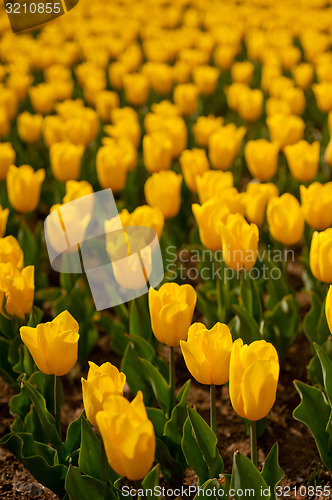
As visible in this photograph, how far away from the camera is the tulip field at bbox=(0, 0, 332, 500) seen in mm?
1771

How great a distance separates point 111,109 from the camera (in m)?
4.75

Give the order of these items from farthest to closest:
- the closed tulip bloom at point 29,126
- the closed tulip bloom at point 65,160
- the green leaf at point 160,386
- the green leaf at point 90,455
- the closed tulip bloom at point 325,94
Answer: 1. the closed tulip bloom at point 325,94
2. the closed tulip bloom at point 29,126
3. the closed tulip bloom at point 65,160
4. the green leaf at point 160,386
5. the green leaf at point 90,455

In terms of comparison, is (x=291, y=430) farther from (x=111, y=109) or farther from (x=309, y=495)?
(x=111, y=109)

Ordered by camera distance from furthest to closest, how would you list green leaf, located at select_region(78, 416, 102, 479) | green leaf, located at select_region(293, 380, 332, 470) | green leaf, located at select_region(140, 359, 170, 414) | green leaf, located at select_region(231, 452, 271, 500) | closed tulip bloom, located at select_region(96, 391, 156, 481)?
1. green leaf, located at select_region(140, 359, 170, 414)
2. green leaf, located at select_region(293, 380, 332, 470)
3. green leaf, located at select_region(78, 416, 102, 479)
4. green leaf, located at select_region(231, 452, 271, 500)
5. closed tulip bloom, located at select_region(96, 391, 156, 481)

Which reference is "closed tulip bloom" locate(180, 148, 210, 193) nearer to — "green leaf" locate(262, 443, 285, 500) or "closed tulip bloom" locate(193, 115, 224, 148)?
"closed tulip bloom" locate(193, 115, 224, 148)

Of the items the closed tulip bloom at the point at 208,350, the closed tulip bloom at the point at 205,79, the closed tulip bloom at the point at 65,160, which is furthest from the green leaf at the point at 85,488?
the closed tulip bloom at the point at 205,79

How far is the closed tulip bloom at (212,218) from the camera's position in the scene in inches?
95.9

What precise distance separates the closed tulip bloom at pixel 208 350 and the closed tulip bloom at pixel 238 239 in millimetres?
569

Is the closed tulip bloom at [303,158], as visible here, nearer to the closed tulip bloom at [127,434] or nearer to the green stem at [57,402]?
the green stem at [57,402]

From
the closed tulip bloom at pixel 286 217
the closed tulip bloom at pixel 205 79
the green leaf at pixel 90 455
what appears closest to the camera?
the green leaf at pixel 90 455

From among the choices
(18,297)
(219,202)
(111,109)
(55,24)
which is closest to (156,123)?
(111,109)

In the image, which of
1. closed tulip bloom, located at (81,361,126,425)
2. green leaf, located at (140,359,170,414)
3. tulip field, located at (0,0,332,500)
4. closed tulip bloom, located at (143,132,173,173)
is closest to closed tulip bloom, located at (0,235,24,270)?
tulip field, located at (0,0,332,500)

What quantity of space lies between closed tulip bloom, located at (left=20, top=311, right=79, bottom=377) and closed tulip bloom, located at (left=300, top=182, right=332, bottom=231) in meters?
1.23

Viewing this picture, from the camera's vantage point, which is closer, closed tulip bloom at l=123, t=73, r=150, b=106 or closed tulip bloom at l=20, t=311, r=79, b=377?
closed tulip bloom at l=20, t=311, r=79, b=377
